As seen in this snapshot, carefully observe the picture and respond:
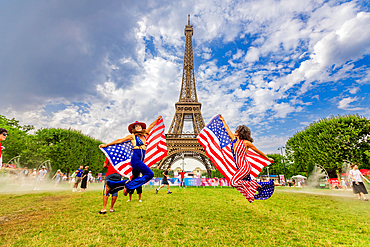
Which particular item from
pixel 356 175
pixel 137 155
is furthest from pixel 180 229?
pixel 356 175

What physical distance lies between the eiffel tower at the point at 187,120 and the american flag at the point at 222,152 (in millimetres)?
25004

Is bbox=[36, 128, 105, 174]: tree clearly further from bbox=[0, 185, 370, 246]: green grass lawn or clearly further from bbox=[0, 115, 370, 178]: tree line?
bbox=[0, 185, 370, 246]: green grass lawn

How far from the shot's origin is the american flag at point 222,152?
4.05 meters

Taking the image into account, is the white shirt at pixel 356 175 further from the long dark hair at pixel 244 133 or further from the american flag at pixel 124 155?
the american flag at pixel 124 155

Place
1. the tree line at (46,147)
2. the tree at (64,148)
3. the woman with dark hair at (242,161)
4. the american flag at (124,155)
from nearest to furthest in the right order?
the woman with dark hair at (242,161)
the american flag at (124,155)
the tree line at (46,147)
the tree at (64,148)

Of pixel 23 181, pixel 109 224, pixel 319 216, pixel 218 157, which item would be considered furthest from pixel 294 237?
pixel 23 181

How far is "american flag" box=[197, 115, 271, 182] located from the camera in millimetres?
4047

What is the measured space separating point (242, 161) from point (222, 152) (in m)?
0.59

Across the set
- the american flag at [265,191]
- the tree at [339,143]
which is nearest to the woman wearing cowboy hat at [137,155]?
the american flag at [265,191]

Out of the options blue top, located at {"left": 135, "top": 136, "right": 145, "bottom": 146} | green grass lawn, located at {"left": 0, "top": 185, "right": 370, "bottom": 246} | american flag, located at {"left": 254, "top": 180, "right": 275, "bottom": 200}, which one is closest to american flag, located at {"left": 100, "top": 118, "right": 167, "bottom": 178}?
blue top, located at {"left": 135, "top": 136, "right": 145, "bottom": 146}

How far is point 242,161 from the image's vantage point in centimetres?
378

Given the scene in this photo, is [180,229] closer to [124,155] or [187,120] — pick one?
[124,155]

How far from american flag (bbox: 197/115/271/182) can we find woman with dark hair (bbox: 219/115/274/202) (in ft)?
0.57

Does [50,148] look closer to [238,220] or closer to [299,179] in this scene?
[238,220]
